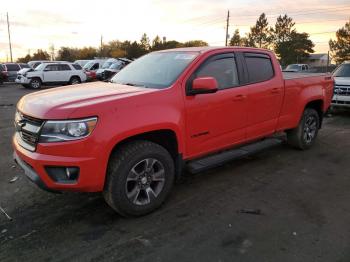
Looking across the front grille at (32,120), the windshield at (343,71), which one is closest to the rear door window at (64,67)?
the windshield at (343,71)

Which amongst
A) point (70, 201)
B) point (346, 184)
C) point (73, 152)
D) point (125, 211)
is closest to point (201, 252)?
point (125, 211)

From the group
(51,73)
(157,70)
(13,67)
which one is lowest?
(51,73)

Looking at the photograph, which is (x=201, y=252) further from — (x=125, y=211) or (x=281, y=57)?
(x=281, y=57)

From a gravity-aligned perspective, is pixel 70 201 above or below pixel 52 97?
below

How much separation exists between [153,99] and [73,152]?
106 cm

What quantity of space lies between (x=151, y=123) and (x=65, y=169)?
1.01 metres

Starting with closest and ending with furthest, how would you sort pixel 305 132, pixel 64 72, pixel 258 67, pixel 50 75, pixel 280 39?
pixel 258 67 → pixel 305 132 → pixel 50 75 → pixel 64 72 → pixel 280 39

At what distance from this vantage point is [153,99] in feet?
13.2

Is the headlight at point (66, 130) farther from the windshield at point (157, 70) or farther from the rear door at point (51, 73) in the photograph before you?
the rear door at point (51, 73)

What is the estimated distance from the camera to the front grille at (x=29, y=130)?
3621mm

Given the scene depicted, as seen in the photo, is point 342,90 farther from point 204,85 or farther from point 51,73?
point 51,73

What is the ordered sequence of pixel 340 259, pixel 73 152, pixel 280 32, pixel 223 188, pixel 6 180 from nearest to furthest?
pixel 340 259 → pixel 73 152 → pixel 223 188 → pixel 6 180 → pixel 280 32

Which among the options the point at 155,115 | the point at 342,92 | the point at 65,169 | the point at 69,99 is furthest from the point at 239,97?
the point at 342,92

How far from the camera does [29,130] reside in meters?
3.75
